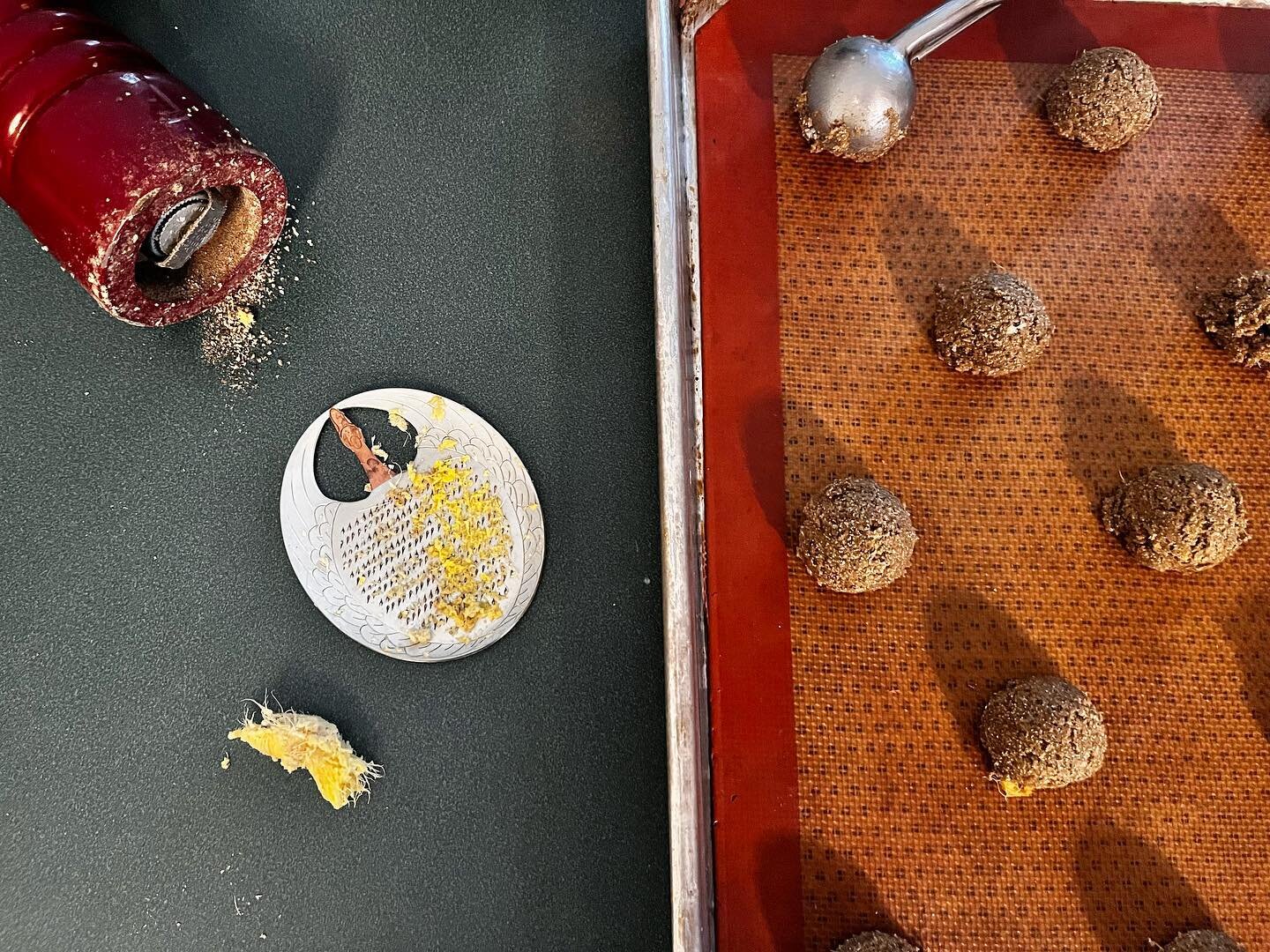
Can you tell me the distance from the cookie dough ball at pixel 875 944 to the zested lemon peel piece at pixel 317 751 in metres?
0.76

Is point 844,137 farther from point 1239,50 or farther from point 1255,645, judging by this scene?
point 1255,645

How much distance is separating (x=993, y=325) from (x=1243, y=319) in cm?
40

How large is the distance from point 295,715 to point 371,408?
1.74ft

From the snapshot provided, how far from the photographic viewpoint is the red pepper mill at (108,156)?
46.5 inches

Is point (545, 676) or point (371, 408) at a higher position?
point (371, 408)

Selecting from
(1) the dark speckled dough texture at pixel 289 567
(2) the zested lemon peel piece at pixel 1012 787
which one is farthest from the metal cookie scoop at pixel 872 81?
(2) the zested lemon peel piece at pixel 1012 787

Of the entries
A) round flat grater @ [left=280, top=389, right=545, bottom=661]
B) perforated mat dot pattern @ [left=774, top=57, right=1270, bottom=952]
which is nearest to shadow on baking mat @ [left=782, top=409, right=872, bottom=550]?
perforated mat dot pattern @ [left=774, top=57, right=1270, bottom=952]

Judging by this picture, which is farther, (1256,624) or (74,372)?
(74,372)

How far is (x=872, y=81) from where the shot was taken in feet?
4.09

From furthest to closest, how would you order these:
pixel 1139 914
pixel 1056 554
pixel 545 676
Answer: pixel 545 676 < pixel 1056 554 < pixel 1139 914

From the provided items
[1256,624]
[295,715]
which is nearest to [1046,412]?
[1256,624]

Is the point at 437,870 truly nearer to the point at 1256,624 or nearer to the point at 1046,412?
the point at 1046,412

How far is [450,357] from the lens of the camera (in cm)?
148

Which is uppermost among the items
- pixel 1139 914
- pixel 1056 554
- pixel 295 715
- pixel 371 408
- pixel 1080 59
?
pixel 1080 59
